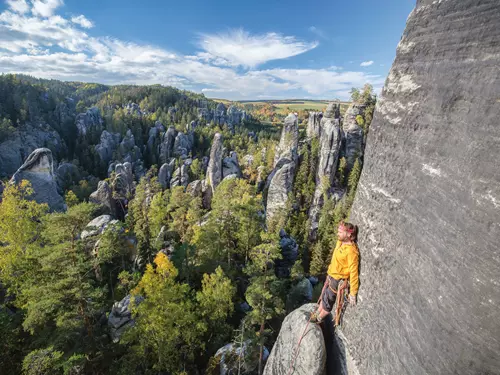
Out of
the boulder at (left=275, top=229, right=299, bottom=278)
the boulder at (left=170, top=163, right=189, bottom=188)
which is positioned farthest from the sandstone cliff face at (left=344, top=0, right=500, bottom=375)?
the boulder at (left=170, top=163, right=189, bottom=188)

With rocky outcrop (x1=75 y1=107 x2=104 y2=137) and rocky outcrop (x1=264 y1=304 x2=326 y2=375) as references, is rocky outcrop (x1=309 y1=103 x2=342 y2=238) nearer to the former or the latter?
rocky outcrop (x1=264 y1=304 x2=326 y2=375)

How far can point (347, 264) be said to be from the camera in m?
4.23

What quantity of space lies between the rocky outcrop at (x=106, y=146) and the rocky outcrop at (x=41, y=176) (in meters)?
36.4

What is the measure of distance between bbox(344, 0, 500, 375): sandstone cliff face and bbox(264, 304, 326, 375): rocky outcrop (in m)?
1.00

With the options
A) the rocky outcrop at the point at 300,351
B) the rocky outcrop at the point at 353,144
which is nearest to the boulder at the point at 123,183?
the rocky outcrop at the point at 353,144

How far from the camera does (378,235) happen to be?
3.75 meters

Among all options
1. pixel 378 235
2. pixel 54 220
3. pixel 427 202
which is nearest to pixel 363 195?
pixel 378 235

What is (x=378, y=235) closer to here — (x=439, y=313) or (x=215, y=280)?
(x=439, y=313)

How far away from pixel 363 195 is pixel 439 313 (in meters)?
2.02

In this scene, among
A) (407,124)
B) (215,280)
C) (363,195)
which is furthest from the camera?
(215,280)

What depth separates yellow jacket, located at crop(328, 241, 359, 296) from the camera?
4102 mm

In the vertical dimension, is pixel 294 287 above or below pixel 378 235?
below

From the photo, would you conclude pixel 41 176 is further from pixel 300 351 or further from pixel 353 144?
pixel 353 144

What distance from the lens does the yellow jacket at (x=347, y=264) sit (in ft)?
13.5
